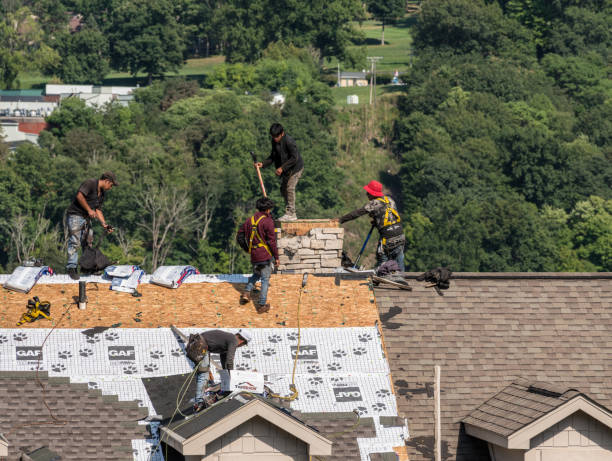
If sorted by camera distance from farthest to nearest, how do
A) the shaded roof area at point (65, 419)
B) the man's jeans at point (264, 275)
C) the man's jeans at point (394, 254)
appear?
the man's jeans at point (394, 254), the man's jeans at point (264, 275), the shaded roof area at point (65, 419)

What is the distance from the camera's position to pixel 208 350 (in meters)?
27.7

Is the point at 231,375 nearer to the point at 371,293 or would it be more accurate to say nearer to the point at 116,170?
the point at 371,293

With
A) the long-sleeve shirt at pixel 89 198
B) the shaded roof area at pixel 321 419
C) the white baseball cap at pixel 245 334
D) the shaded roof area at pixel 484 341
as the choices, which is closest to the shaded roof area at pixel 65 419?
the shaded roof area at pixel 321 419

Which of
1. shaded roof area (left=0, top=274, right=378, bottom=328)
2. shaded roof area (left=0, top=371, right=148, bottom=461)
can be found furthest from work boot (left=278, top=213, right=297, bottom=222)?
shaded roof area (left=0, top=371, right=148, bottom=461)

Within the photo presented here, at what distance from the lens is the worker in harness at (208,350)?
1064 inches

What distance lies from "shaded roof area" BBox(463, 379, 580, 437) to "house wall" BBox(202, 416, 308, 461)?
424cm

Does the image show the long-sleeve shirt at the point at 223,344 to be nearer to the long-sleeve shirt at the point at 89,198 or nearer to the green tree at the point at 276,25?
the long-sleeve shirt at the point at 89,198

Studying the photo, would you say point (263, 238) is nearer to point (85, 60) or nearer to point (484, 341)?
point (484, 341)

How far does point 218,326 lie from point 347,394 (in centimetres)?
387

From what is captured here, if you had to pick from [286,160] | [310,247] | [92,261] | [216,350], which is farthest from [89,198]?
[216,350]

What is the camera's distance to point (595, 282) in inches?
1244

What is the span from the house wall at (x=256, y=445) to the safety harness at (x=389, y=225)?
29.5 ft

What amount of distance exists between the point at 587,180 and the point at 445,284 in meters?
121

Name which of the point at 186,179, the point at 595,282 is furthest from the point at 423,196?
the point at 595,282
